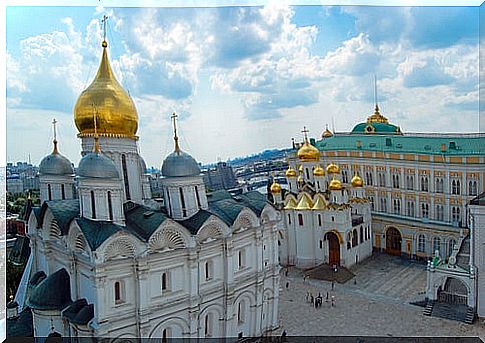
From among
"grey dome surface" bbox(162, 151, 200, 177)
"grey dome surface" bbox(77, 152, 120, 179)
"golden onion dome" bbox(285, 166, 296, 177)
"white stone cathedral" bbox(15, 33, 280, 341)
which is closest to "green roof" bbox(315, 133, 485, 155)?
"golden onion dome" bbox(285, 166, 296, 177)

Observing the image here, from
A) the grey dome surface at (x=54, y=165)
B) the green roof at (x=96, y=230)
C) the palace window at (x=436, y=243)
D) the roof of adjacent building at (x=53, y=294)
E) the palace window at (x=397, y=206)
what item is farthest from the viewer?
the palace window at (x=397, y=206)

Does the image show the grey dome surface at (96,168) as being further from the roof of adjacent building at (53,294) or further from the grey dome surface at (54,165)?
the grey dome surface at (54,165)

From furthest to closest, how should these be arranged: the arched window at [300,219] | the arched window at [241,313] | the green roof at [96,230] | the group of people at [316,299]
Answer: the arched window at [300,219]
the group of people at [316,299]
the arched window at [241,313]
the green roof at [96,230]

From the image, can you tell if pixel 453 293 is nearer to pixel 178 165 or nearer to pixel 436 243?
pixel 436 243

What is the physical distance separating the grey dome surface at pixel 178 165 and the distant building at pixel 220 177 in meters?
1.73

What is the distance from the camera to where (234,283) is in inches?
171

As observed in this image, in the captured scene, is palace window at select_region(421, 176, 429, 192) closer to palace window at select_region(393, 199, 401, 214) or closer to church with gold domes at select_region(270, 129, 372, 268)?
palace window at select_region(393, 199, 401, 214)

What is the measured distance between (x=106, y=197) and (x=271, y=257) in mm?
1767

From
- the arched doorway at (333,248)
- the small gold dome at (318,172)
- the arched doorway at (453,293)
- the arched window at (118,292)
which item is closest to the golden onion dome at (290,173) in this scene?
the small gold dome at (318,172)

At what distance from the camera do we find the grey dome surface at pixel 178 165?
4293mm

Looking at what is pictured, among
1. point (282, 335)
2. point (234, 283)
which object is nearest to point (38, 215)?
point (234, 283)

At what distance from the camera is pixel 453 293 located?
5.46 meters

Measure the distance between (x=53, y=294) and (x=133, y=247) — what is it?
0.83m

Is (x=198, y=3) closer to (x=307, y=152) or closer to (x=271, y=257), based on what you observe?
(x=271, y=257)
